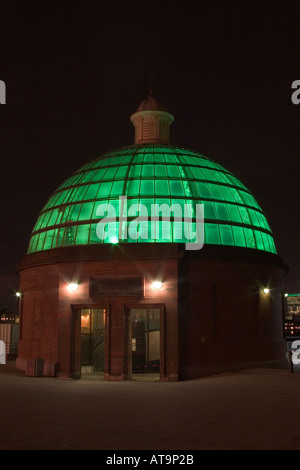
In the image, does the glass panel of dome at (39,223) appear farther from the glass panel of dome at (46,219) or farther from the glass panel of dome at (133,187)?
the glass panel of dome at (133,187)

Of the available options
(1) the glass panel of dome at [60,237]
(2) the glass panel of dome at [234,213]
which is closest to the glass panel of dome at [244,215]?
(2) the glass panel of dome at [234,213]

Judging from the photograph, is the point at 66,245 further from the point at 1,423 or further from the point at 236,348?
the point at 1,423

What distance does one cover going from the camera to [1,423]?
12.6 metres

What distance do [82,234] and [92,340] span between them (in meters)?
8.27

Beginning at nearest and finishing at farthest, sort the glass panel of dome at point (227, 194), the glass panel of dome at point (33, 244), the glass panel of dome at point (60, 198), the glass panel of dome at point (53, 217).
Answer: the glass panel of dome at point (227, 194) < the glass panel of dome at point (53, 217) < the glass panel of dome at point (60, 198) < the glass panel of dome at point (33, 244)

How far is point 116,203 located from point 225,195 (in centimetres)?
650

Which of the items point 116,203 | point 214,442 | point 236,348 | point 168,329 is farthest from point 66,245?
point 214,442

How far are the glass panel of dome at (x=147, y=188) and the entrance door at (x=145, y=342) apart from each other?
7360 mm

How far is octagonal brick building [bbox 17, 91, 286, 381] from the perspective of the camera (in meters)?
25.7

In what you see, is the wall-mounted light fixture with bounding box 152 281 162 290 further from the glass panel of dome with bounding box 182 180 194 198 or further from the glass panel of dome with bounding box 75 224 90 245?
the glass panel of dome with bounding box 182 180 194 198

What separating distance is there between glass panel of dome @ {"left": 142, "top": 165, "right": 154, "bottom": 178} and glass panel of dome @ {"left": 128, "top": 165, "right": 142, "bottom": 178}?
227 mm

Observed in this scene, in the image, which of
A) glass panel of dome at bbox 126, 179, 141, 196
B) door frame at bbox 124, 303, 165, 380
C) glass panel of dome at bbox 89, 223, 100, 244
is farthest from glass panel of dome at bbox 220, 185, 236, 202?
door frame at bbox 124, 303, 165, 380

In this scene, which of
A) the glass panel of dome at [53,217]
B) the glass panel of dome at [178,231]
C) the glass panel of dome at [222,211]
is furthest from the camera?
the glass panel of dome at [53,217]

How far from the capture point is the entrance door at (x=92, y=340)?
33.2 metres
